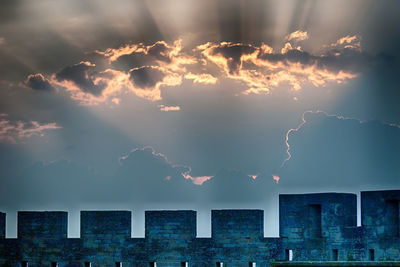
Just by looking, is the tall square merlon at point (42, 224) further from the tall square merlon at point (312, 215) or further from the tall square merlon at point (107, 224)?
the tall square merlon at point (312, 215)

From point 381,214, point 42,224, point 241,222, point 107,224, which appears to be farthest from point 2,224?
point 381,214

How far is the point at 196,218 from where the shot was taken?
93.6 feet

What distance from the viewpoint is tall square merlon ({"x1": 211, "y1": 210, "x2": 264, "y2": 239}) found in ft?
92.2

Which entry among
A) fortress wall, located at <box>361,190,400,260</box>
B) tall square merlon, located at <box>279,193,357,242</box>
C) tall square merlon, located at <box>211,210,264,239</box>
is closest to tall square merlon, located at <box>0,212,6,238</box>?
tall square merlon, located at <box>211,210,264,239</box>

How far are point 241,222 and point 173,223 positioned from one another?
2.33m

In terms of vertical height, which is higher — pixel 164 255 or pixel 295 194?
pixel 295 194

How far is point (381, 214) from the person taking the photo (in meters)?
27.4

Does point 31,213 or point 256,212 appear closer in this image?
point 256,212

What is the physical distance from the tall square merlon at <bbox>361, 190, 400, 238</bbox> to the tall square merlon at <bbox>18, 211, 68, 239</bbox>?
34.4ft

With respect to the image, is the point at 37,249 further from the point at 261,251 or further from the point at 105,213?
the point at 261,251

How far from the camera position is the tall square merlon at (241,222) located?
28109mm

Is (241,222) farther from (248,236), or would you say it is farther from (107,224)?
(107,224)

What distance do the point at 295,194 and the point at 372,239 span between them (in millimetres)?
Answer: 2916

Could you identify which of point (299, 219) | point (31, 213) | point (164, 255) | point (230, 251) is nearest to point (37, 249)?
point (31, 213)
